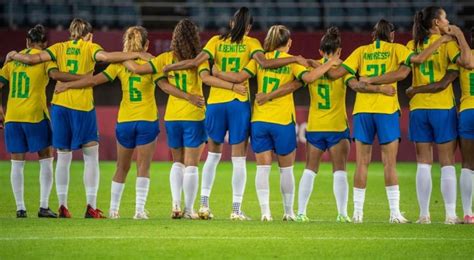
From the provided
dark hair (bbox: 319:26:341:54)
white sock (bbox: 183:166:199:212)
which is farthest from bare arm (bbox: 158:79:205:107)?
dark hair (bbox: 319:26:341:54)

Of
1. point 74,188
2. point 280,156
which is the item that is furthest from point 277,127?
point 74,188

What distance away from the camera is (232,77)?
13188mm

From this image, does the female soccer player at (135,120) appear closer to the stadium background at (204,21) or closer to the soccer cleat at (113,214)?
the soccer cleat at (113,214)

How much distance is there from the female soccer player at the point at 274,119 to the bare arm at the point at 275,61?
10 centimetres

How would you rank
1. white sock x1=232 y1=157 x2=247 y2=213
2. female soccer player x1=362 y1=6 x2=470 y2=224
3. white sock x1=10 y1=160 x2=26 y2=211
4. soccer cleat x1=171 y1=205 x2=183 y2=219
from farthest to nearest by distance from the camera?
white sock x1=10 y1=160 x2=26 y2=211 → soccer cleat x1=171 y1=205 x2=183 y2=219 → white sock x1=232 y1=157 x2=247 y2=213 → female soccer player x1=362 y1=6 x2=470 y2=224

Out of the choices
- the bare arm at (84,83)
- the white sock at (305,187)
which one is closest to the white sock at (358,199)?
the white sock at (305,187)

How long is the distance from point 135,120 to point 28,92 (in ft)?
4.72

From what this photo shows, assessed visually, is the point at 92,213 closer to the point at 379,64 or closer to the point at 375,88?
the point at 375,88

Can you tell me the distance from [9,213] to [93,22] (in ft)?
54.3

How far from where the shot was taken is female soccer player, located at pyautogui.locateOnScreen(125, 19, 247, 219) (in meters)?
13.3

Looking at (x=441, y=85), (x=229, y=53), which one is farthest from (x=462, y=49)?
(x=229, y=53)

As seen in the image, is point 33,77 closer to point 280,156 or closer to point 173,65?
point 173,65

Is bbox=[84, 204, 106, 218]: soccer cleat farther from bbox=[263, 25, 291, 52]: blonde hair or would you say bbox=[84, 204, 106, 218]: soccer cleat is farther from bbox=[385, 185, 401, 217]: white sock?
bbox=[385, 185, 401, 217]: white sock

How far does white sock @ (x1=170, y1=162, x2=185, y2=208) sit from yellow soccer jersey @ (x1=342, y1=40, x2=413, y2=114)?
2.22m
